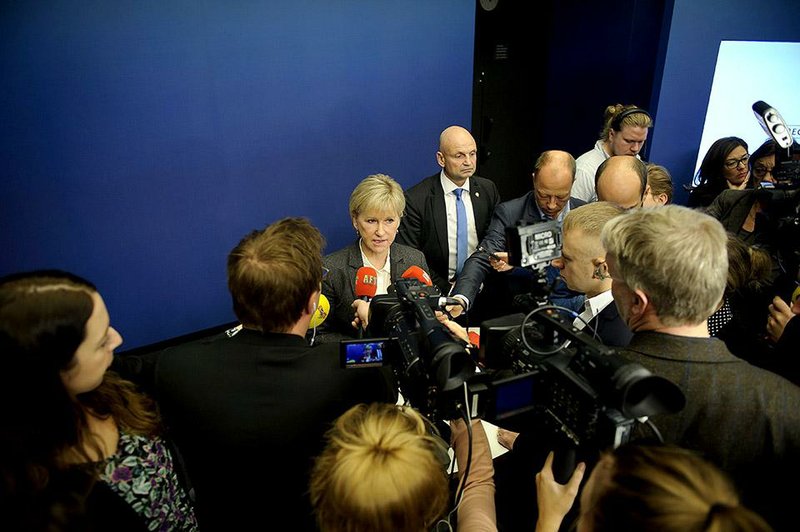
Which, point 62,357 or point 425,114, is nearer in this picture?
point 62,357

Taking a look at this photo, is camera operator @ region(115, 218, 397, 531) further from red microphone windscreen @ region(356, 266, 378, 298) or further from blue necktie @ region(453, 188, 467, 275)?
blue necktie @ region(453, 188, 467, 275)

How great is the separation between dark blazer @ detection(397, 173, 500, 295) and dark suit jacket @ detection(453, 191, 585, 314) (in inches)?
6.2

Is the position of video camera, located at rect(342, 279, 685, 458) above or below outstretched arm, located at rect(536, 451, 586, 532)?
above

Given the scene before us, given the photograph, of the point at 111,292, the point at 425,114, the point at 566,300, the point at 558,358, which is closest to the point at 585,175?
the point at 425,114

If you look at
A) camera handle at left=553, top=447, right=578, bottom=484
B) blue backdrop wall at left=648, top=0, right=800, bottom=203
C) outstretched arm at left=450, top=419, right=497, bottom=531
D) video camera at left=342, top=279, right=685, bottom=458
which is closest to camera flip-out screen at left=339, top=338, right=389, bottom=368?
video camera at left=342, top=279, right=685, bottom=458

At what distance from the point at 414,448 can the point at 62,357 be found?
0.73 metres

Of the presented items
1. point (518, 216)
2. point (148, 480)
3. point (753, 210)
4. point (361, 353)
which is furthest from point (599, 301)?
point (753, 210)

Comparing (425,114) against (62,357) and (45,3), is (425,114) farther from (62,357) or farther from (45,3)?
(62,357)

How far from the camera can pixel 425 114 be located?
154 inches

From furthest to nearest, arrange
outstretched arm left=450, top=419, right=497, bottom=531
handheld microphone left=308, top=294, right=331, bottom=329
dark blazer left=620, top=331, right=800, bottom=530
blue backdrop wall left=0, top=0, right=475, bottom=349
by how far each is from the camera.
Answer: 1. blue backdrop wall left=0, top=0, right=475, bottom=349
2. handheld microphone left=308, top=294, right=331, bottom=329
3. outstretched arm left=450, top=419, right=497, bottom=531
4. dark blazer left=620, top=331, right=800, bottom=530

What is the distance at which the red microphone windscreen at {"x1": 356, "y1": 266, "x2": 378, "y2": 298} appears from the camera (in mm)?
2076

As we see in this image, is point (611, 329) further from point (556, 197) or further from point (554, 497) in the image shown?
point (556, 197)

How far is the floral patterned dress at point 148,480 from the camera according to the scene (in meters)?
1.11

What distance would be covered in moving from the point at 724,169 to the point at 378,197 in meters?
2.78
